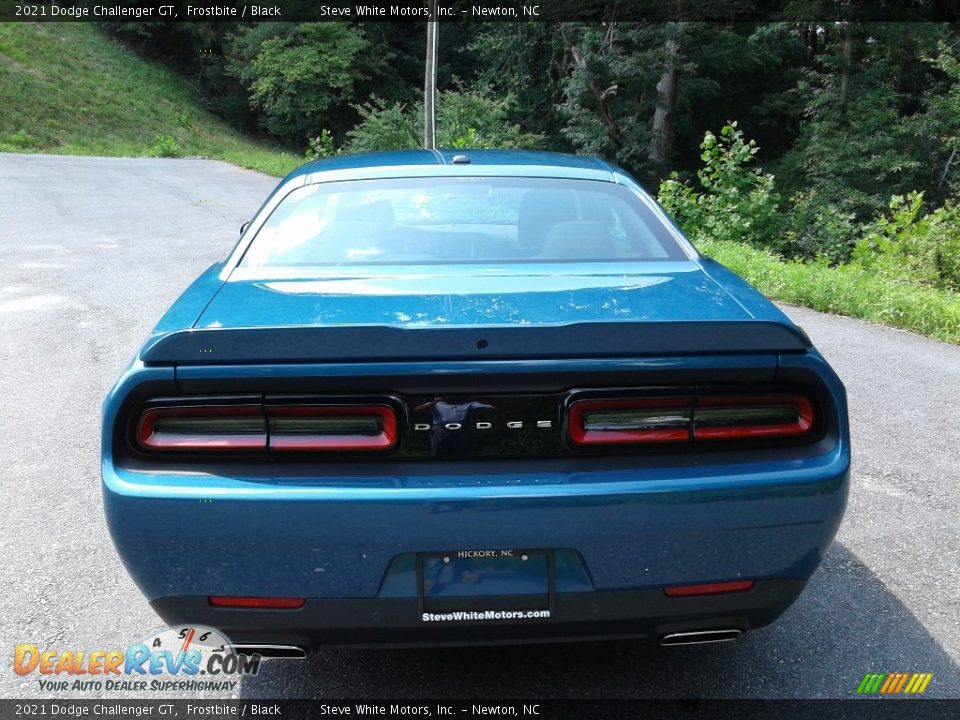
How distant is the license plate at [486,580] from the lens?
2.08 metres

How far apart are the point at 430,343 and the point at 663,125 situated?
1197 inches

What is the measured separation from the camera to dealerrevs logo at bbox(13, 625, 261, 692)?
2631 millimetres

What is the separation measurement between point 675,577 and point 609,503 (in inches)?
10.3

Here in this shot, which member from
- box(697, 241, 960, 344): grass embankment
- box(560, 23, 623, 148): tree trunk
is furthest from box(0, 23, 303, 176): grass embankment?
box(697, 241, 960, 344): grass embankment

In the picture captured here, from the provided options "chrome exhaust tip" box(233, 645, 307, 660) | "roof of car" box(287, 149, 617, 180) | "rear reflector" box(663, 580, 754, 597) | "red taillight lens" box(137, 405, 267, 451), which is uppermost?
"roof of car" box(287, 149, 617, 180)

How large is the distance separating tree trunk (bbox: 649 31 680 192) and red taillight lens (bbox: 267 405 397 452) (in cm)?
2957

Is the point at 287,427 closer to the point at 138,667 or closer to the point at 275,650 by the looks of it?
the point at 275,650

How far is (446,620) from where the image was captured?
82.7 inches

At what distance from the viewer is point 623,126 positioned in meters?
31.7

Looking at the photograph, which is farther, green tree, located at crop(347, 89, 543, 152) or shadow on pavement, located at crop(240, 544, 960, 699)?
green tree, located at crop(347, 89, 543, 152)

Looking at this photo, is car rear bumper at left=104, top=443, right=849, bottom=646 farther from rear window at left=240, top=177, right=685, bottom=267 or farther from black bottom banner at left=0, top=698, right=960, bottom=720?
rear window at left=240, top=177, right=685, bottom=267

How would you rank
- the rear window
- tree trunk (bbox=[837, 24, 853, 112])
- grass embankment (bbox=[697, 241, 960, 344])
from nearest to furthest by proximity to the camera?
1. the rear window
2. grass embankment (bbox=[697, 241, 960, 344])
3. tree trunk (bbox=[837, 24, 853, 112])

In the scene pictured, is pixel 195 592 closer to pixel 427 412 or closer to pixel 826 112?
pixel 427 412

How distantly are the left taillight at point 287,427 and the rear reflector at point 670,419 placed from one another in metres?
0.46
